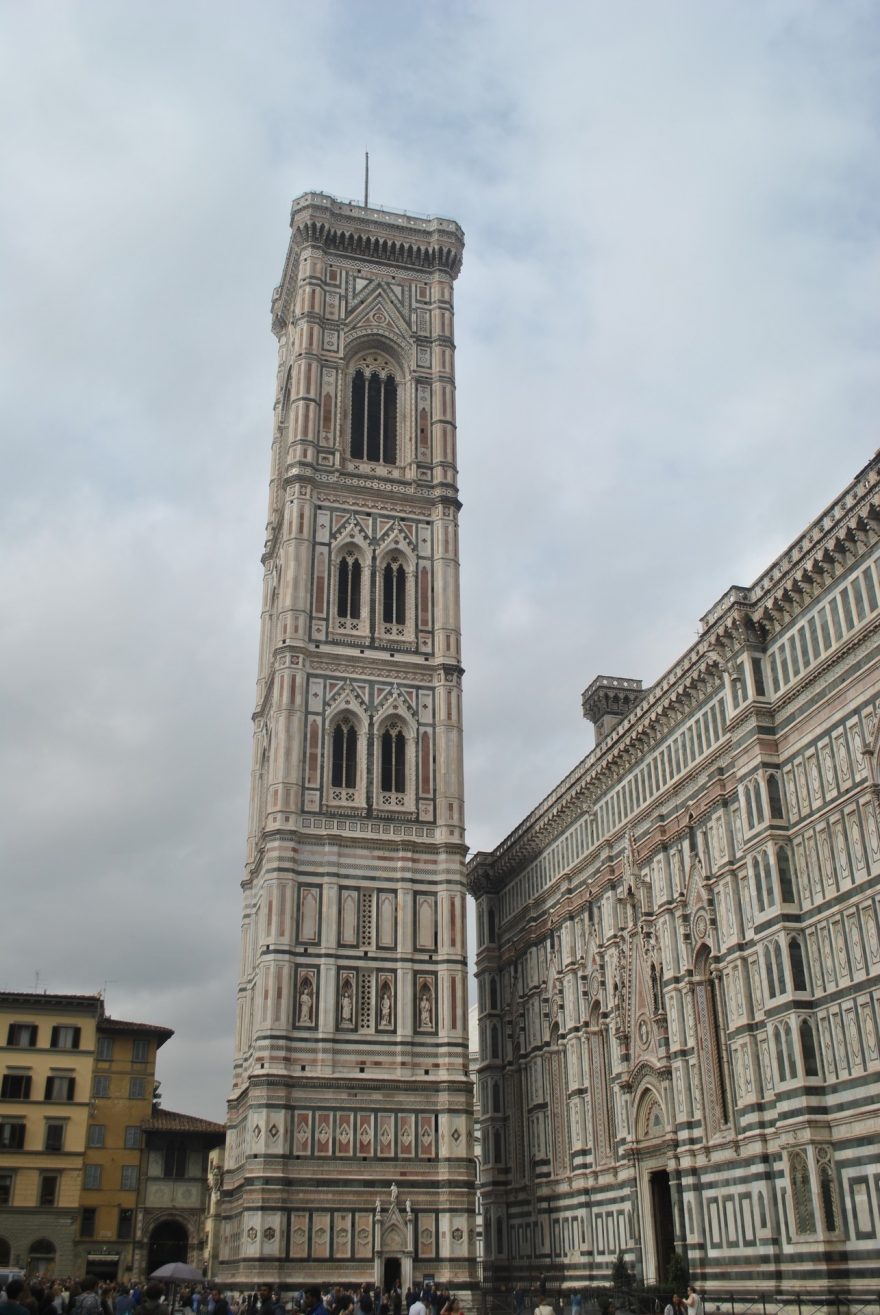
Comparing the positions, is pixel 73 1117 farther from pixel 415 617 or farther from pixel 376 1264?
pixel 415 617

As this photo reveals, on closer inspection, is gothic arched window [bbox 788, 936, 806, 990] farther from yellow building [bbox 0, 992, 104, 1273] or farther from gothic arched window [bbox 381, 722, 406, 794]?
yellow building [bbox 0, 992, 104, 1273]

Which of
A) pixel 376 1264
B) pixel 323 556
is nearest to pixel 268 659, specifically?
pixel 323 556

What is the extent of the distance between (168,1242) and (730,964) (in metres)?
38.9

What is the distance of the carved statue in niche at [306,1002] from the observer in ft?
148

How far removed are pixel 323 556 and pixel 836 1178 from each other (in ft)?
107

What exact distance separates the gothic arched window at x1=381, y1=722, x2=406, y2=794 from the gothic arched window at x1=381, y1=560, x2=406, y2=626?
4.86m

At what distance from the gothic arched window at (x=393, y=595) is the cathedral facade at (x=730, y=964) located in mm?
10601

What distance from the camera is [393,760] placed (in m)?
50.9

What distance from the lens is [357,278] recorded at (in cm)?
6028

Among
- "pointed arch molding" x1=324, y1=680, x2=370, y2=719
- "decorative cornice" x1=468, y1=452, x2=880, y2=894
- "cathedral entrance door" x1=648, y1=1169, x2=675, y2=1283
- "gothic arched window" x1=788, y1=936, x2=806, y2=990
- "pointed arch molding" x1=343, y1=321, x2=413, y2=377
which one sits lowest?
"cathedral entrance door" x1=648, y1=1169, x2=675, y2=1283

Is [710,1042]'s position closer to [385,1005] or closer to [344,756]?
[385,1005]

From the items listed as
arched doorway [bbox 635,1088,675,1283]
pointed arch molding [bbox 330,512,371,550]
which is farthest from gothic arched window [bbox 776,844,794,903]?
pointed arch molding [bbox 330,512,371,550]

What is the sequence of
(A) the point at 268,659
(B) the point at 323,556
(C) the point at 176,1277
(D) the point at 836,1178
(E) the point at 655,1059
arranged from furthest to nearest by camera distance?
(A) the point at 268,659
(B) the point at 323,556
(E) the point at 655,1059
(D) the point at 836,1178
(C) the point at 176,1277

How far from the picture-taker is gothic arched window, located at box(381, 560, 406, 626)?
53656mm
